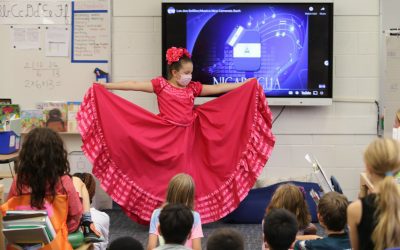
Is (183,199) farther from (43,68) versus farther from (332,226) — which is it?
(43,68)

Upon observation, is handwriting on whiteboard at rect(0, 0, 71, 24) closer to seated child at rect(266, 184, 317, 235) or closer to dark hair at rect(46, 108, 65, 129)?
dark hair at rect(46, 108, 65, 129)

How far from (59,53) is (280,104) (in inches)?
86.3

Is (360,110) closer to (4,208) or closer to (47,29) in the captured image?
(47,29)

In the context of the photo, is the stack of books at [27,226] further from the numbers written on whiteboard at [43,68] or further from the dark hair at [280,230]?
the numbers written on whiteboard at [43,68]

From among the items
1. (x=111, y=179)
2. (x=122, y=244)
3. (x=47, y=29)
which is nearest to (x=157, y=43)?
(x=47, y=29)

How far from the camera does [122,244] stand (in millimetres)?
2436

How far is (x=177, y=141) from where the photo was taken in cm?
509

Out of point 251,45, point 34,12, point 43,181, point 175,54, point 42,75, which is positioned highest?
point 34,12

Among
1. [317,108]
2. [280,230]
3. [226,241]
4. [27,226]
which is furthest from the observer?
[317,108]

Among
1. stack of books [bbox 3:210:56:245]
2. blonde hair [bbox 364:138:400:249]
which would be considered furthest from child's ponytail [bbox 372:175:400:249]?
stack of books [bbox 3:210:56:245]

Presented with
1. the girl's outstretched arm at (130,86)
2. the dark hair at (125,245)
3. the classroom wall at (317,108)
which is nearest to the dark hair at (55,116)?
the classroom wall at (317,108)

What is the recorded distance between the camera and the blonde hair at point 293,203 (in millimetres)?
3348

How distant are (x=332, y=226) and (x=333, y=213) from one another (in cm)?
7

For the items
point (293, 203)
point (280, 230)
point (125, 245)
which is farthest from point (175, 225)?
point (293, 203)
